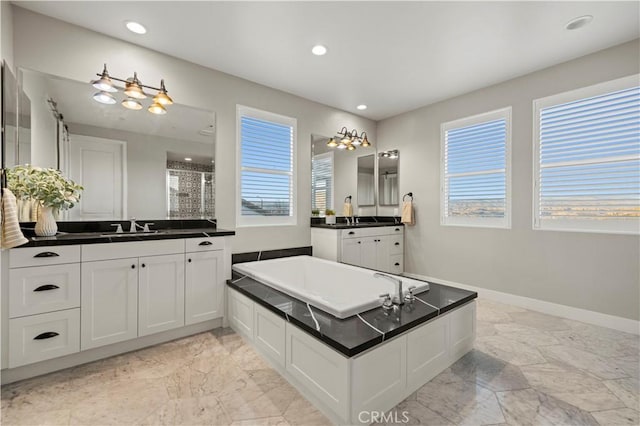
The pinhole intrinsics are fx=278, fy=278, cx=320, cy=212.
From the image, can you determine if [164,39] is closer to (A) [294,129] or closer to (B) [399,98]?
(A) [294,129]

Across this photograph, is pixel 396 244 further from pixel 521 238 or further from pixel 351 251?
pixel 521 238

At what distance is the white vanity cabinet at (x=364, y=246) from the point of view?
11.9 feet

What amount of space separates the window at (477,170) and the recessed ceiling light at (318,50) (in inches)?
87.0

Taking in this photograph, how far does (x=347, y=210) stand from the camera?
14.5 ft

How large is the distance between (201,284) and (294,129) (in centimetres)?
226

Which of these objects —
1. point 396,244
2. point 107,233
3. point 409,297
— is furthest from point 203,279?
point 396,244

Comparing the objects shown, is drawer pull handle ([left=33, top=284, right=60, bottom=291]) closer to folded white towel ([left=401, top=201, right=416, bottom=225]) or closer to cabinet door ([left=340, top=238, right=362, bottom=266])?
cabinet door ([left=340, top=238, right=362, bottom=266])

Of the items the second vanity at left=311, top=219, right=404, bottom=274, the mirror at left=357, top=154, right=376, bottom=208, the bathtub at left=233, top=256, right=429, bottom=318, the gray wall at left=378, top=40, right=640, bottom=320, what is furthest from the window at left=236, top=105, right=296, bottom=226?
the gray wall at left=378, top=40, right=640, bottom=320

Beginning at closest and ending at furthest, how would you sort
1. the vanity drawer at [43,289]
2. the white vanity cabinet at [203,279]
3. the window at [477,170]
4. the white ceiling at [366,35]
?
the vanity drawer at [43,289] < the white ceiling at [366,35] < the white vanity cabinet at [203,279] < the window at [477,170]

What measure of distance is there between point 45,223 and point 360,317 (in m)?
2.43

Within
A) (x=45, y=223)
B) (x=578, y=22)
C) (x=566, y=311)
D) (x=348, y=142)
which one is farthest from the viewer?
(x=348, y=142)

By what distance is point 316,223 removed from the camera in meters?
3.96

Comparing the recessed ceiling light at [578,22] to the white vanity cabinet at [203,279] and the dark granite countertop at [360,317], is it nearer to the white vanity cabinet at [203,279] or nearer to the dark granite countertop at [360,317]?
the dark granite countertop at [360,317]
